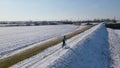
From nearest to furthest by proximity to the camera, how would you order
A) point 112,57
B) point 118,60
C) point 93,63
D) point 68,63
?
point 68,63 → point 93,63 → point 118,60 → point 112,57

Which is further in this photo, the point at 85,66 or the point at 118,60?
the point at 118,60

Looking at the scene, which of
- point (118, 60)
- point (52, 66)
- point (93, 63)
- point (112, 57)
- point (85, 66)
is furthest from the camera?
point (112, 57)

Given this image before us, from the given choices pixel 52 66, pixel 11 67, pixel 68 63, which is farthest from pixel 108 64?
pixel 11 67

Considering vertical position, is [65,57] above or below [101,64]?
above

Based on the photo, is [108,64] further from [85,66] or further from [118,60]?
[85,66]

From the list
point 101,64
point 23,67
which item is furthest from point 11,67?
point 101,64

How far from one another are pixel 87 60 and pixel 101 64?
4.18 ft

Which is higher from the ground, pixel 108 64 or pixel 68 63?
pixel 68 63

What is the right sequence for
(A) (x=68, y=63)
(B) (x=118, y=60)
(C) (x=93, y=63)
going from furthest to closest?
(B) (x=118, y=60) → (C) (x=93, y=63) → (A) (x=68, y=63)

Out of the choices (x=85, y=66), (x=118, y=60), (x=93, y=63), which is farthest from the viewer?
(x=118, y=60)

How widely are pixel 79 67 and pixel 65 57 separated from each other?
1.44 metres

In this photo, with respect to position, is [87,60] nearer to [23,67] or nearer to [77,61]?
[77,61]

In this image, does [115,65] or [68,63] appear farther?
[115,65]

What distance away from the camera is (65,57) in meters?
15.0
